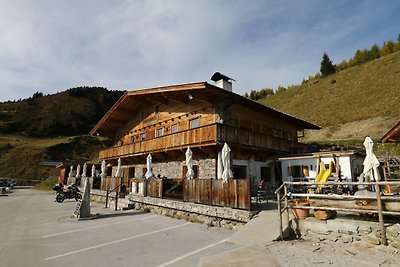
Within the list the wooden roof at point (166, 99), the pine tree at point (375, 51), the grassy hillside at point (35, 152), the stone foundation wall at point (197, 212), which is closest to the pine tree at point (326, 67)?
the pine tree at point (375, 51)

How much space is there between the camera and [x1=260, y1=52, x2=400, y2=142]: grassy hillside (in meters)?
38.6

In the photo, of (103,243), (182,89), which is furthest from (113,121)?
(103,243)

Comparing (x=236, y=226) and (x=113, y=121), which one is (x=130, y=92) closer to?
(x=113, y=121)

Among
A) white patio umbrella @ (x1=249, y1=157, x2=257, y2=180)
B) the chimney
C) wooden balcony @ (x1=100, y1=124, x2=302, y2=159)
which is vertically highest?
the chimney

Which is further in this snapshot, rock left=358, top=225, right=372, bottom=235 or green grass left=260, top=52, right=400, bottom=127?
green grass left=260, top=52, right=400, bottom=127

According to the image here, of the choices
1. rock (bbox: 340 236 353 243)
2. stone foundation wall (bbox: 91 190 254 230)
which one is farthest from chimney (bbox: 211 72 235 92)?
rock (bbox: 340 236 353 243)

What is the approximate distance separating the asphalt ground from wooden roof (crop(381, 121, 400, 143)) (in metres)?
7.87

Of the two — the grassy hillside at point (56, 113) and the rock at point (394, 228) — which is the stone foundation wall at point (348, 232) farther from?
the grassy hillside at point (56, 113)

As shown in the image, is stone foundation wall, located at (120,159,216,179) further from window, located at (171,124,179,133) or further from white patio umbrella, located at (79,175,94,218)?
white patio umbrella, located at (79,175,94,218)

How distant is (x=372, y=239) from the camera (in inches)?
253

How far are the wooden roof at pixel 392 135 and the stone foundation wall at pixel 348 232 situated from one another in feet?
17.6

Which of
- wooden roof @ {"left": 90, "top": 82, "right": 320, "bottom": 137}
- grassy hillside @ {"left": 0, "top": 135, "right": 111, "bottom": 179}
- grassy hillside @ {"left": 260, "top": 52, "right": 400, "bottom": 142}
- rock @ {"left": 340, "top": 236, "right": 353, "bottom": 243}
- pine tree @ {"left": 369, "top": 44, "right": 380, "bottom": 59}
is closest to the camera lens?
rock @ {"left": 340, "top": 236, "right": 353, "bottom": 243}

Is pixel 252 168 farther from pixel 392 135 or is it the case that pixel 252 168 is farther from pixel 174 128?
pixel 392 135

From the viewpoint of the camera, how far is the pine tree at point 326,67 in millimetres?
77625
